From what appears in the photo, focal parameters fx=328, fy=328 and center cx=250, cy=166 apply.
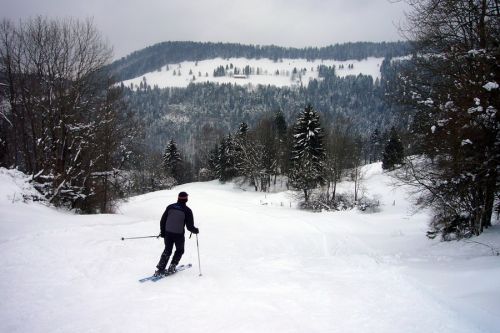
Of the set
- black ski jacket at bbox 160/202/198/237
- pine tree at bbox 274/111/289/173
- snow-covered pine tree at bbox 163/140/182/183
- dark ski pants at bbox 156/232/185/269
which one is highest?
black ski jacket at bbox 160/202/198/237

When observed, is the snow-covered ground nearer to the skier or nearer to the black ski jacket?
the skier

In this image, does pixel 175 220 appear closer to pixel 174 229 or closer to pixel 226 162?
pixel 174 229

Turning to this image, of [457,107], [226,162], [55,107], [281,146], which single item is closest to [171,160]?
[226,162]

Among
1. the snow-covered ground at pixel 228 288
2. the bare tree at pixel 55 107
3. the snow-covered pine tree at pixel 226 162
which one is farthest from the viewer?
the snow-covered pine tree at pixel 226 162

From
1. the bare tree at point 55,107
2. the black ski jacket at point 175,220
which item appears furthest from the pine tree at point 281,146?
the black ski jacket at point 175,220

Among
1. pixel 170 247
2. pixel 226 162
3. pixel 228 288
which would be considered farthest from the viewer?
pixel 226 162

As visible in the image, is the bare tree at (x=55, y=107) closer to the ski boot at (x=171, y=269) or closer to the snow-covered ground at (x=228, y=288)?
the snow-covered ground at (x=228, y=288)

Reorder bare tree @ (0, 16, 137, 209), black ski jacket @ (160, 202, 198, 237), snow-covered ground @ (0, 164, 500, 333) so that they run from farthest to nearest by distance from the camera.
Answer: bare tree @ (0, 16, 137, 209) → black ski jacket @ (160, 202, 198, 237) → snow-covered ground @ (0, 164, 500, 333)

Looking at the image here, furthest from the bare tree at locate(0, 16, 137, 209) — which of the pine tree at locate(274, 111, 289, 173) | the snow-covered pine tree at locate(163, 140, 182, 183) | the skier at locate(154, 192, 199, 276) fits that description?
the snow-covered pine tree at locate(163, 140, 182, 183)

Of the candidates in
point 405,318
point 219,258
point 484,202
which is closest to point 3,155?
point 219,258

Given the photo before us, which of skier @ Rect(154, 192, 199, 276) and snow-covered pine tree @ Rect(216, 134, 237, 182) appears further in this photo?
snow-covered pine tree @ Rect(216, 134, 237, 182)

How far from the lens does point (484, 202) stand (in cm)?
980

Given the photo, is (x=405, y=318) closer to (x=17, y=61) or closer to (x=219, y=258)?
(x=219, y=258)

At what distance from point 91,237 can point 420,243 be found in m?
12.0
